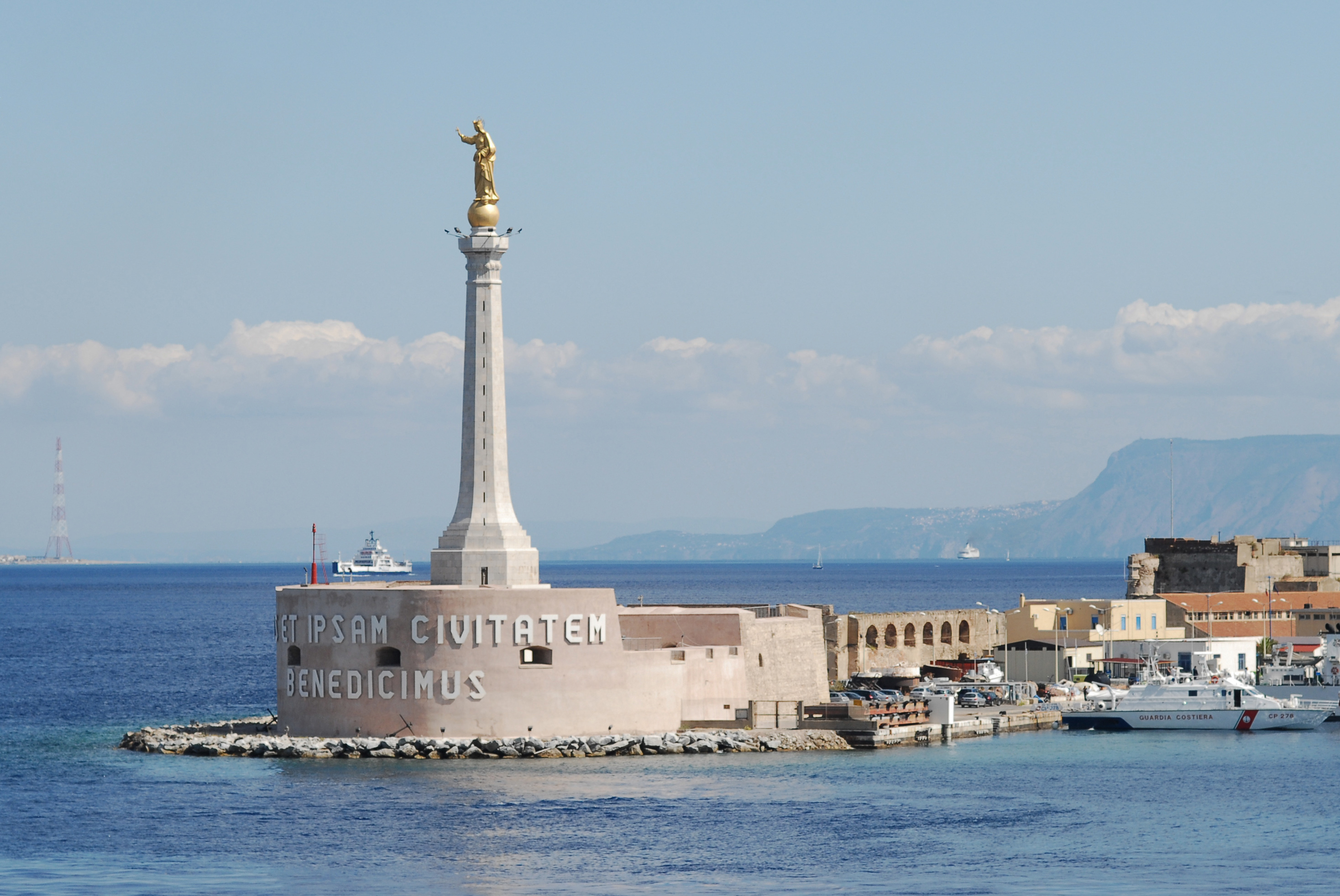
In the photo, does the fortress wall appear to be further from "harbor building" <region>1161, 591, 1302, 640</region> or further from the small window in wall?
"harbor building" <region>1161, 591, 1302, 640</region>

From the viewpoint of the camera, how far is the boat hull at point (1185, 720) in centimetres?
7062

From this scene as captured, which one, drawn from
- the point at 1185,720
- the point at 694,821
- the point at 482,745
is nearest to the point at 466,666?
the point at 482,745

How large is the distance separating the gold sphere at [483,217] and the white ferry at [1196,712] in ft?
88.9

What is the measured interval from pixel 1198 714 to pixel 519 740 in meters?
26.9

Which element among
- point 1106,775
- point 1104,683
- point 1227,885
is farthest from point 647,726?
point 1104,683

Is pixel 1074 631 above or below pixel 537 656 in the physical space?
below

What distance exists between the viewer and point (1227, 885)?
40.8m

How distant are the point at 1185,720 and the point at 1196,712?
51 centimetres

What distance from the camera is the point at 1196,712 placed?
71125 millimetres

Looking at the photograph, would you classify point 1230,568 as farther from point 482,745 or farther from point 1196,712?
point 482,745

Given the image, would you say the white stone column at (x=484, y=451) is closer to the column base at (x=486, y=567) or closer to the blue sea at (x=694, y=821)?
the column base at (x=486, y=567)

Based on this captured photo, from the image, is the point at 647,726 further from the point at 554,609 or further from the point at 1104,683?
the point at 1104,683

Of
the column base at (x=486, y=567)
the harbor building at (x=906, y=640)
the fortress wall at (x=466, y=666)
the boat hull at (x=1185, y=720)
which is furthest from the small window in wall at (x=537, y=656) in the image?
the harbor building at (x=906, y=640)

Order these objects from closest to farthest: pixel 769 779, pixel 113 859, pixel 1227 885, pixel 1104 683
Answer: pixel 1227 885, pixel 113 859, pixel 769 779, pixel 1104 683
